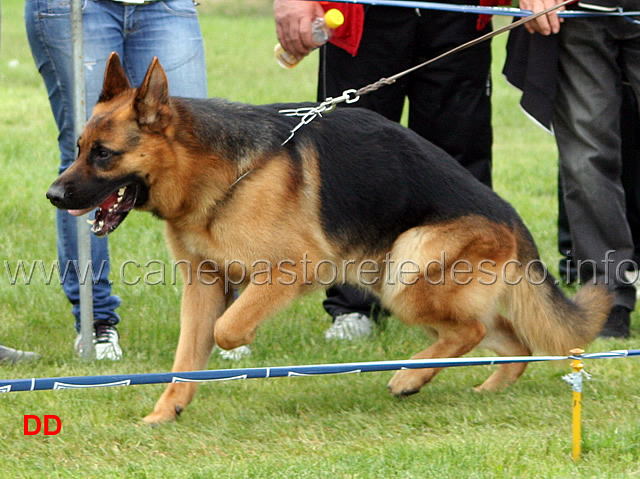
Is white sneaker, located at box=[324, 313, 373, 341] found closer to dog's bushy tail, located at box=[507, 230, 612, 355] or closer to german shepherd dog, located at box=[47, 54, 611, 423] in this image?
german shepherd dog, located at box=[47, 54, 611, 423]

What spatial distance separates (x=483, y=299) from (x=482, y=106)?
4.74 feet

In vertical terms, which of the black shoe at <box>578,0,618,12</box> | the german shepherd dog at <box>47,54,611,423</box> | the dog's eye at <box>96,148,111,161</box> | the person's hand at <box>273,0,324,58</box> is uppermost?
the black shoe at <box>578,0,618,12</box>

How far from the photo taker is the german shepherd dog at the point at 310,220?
11.3 ft

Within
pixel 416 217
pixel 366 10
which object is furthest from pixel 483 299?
pixel 366 10

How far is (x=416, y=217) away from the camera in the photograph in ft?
12.8

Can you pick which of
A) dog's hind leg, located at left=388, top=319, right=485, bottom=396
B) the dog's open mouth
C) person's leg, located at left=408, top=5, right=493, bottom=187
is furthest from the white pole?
person's leg, located at left=408, top=5, right=493, bottom=187

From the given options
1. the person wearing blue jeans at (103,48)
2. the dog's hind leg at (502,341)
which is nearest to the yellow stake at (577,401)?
the dog's hind leg at (502,341)

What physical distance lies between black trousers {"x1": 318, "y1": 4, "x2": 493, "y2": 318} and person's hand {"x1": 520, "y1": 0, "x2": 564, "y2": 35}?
1.03ft

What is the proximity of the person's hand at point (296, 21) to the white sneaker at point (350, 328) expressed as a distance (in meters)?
1.46

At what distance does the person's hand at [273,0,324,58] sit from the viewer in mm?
4242

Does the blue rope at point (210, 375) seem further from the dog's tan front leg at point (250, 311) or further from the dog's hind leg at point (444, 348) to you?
the dog's hind leg at point (444, 348)

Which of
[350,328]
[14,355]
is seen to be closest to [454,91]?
[350,328]

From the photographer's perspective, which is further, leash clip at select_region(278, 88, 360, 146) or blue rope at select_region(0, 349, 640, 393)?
leash clip at select_region(278, 88, 360, 146)

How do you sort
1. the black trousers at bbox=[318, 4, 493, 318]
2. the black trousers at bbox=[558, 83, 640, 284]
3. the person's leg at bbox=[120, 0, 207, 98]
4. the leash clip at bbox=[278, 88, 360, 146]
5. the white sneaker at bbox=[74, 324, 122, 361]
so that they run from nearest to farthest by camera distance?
the leash clip at bbox=[278, 88, 360, 146] → the person's leg at bbox=[120, 0, 207, 98] → the white sneaker at bbox=[74, 324, 122, 361] → the black trousers at bbox=[318, 4, 493, 318] → the black trousers at bbox=[558, 83, 640, 284]
